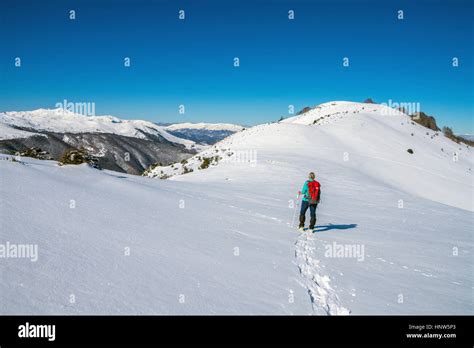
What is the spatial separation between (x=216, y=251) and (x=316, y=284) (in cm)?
244

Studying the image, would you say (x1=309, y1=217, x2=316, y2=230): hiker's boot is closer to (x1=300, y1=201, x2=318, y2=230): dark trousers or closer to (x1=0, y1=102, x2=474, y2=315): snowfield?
(x1=300, y1=201, x2=318, y2=230): dark trousers

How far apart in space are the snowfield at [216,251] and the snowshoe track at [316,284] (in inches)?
1.4

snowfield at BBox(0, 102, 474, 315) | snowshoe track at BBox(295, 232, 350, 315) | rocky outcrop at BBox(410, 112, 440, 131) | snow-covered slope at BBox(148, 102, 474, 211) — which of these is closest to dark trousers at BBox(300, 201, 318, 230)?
snowfield at BBox(0, 102, 474, 315)

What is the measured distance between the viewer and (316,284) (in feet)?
22.5

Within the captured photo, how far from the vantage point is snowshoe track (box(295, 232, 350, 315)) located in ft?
19.0

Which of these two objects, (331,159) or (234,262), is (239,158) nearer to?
(331,159)

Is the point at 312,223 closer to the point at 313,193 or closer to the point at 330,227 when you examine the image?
the point at 313,193

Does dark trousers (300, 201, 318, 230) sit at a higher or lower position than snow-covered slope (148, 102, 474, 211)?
lower

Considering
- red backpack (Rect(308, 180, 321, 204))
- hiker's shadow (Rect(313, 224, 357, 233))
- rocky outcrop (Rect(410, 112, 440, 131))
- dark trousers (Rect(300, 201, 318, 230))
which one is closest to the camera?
dark trousers (Rect(300, 201, 318, 230))

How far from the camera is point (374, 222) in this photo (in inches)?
543

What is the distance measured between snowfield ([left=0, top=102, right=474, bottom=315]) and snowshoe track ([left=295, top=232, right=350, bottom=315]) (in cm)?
3

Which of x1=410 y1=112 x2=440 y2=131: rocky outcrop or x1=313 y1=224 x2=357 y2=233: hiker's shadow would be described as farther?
x1=410 y1=112 x2=440 y2=131: rocky outcrop

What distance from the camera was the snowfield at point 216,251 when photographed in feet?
16.7
